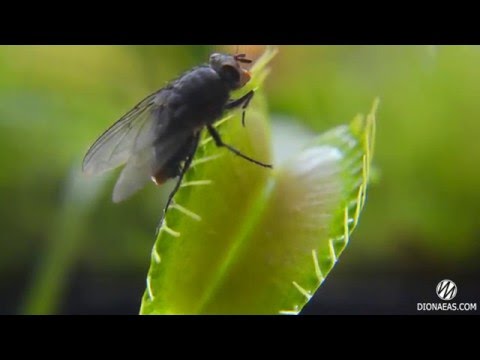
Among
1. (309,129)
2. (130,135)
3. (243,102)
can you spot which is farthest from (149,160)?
(309,129)

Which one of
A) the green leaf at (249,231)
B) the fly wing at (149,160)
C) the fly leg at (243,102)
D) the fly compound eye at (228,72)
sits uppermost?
the fly compound eye at (228,72)

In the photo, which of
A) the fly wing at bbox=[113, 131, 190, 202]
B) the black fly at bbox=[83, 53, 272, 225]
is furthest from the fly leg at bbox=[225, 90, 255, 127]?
the fly wing at bbox=[113, 131, 190, 202]

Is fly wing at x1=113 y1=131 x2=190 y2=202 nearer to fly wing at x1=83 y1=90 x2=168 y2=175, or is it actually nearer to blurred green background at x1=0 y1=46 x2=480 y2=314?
fly wing at x1=83 y1=90 x2=168 y2=175

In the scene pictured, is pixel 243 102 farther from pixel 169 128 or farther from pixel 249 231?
pixel 249 231

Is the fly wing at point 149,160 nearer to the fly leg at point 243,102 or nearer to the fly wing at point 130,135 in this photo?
the fly wing at point 130,135

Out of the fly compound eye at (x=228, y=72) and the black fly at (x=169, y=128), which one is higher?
the fly compound eye at (x=228, y=72)

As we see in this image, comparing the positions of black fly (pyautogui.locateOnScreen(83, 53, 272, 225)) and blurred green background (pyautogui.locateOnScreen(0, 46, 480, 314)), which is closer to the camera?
black fly (pyautogui.locateOnScreen(83, 53, 272, 225))

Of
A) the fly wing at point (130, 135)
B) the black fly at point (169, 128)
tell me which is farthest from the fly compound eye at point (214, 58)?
the fly wing at point (130, 135)

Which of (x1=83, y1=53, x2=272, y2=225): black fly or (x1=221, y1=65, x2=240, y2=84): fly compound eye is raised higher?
(x1=221, y1=65, x2=240, y2=84): fly compound eye
